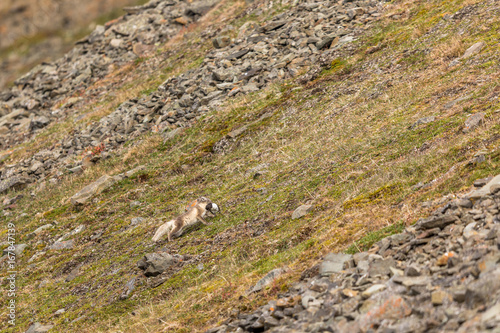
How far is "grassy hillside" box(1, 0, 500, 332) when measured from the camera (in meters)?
8.66

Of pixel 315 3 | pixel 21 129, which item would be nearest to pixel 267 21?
pixel 315 3

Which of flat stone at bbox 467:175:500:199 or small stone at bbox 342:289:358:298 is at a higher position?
small stone at bbox 342:289:358:298

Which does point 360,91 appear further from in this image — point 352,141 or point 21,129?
point 21,129

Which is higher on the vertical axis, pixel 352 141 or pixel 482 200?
pixel 482 200

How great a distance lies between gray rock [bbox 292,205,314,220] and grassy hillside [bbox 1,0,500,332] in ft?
0.57

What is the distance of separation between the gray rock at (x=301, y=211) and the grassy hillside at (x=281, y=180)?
172mm

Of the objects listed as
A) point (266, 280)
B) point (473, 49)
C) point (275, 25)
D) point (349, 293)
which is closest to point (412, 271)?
point (349, 293)

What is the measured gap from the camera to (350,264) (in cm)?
689

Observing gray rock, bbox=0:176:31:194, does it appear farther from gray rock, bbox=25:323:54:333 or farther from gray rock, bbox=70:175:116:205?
gray rock, bbox=25:323:54:333

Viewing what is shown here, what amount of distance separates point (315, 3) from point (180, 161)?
1267 cm

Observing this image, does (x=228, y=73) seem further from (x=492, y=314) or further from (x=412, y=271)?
(x=492, y=314)

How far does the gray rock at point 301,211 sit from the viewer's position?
10430mm

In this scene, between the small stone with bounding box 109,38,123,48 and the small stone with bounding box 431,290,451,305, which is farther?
the small stone with bounding box 109,38,123,48

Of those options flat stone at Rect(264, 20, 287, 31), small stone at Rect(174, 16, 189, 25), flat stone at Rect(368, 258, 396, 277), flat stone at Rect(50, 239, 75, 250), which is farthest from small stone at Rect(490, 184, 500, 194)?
small stone at Rect(174, 16, 189, 25)
